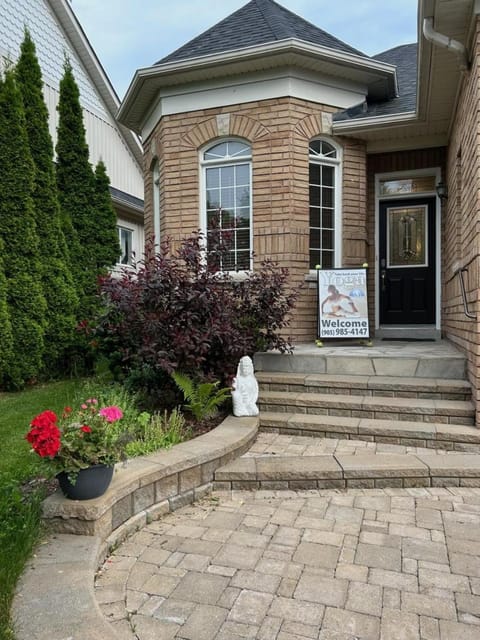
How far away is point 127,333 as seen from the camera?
449 cm

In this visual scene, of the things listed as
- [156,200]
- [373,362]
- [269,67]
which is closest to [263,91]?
[269,67]

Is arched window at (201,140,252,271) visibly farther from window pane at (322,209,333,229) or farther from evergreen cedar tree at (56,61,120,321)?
evergreen cedar tree at (56,61,120,321)

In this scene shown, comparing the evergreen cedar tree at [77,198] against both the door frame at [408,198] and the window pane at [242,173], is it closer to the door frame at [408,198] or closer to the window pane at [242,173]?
the window pane at [242,173]

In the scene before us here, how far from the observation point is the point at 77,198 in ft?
26.6

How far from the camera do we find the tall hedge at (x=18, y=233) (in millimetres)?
6438

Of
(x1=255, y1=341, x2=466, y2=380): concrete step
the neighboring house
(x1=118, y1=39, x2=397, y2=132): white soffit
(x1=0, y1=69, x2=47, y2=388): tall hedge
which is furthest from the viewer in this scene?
the neighboring house

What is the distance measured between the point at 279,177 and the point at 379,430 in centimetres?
384

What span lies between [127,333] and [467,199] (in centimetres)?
340

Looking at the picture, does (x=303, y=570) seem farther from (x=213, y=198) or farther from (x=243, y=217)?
(x=213, y=198)

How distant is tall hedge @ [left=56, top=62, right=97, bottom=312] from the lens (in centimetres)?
799

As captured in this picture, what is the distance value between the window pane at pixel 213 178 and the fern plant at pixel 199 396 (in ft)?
12.0

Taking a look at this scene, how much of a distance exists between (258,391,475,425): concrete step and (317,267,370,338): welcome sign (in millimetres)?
1520

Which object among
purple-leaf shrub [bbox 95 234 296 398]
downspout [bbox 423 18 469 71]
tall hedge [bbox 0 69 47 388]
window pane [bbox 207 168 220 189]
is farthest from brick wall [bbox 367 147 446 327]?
tall hedge [bbox 0 69 47 388]

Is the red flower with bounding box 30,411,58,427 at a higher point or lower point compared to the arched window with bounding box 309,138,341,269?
lower
